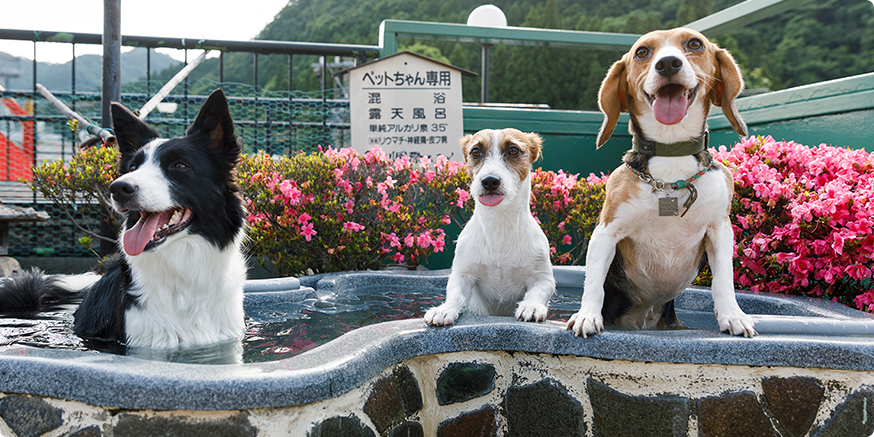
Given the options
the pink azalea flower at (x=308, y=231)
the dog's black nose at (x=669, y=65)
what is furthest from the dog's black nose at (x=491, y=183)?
the pink azalea flower at (x=308, y=231)

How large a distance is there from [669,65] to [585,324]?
3.64ft

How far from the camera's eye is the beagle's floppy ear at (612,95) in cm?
246

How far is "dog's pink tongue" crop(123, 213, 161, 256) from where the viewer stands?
2.25 metres

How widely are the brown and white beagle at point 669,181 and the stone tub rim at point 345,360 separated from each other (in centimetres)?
13

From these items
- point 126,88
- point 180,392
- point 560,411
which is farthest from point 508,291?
point 126,88

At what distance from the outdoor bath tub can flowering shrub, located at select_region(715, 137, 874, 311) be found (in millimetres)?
889

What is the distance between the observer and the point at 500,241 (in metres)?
2.84

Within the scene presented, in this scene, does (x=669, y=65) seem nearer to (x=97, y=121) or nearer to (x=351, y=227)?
(x=351, y=227)

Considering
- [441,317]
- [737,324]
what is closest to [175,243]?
[441,317]

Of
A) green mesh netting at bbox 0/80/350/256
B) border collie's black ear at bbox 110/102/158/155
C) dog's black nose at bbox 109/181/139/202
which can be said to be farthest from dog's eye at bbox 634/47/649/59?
green mesh netting at bbox 0/80/350/256

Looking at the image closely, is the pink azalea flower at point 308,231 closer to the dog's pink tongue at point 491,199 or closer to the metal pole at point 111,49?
the metal pole at point 111,49

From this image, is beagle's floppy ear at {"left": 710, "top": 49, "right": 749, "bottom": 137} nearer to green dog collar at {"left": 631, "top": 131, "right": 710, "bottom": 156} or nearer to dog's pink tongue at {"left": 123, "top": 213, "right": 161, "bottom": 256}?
green dog collar at {"left": 631, "top": 131, "right": 710, "bottom": 156}

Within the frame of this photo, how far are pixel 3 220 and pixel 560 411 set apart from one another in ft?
19.6

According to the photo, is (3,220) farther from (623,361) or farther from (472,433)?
(623,361)
